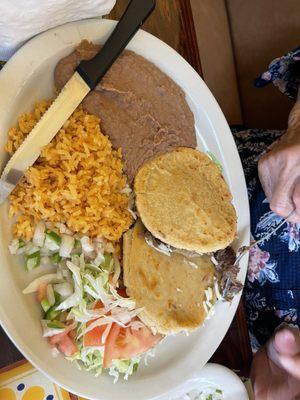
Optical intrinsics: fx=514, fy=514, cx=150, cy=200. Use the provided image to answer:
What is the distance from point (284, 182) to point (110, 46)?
1.84ft

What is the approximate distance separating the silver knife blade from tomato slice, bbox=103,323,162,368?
1.55ft

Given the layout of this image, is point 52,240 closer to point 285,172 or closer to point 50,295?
point 50,295

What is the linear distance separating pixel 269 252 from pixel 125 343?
1.82 ft

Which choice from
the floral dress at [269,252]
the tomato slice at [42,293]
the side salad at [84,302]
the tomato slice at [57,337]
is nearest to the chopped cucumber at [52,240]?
the side salad at [84,302]

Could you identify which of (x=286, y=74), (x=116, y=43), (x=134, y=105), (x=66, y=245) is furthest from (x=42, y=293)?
Answer: (x=286, y=74)

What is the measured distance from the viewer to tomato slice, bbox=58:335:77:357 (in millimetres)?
1309

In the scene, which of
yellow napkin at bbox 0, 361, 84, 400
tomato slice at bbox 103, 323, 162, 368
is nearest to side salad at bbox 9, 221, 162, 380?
tomato slice at bbox 103, 323, 162, 368

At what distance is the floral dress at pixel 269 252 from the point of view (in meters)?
1.58

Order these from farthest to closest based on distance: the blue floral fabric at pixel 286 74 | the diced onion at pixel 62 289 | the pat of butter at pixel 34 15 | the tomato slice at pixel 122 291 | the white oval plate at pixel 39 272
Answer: the blue floral fabric at pixel 286 74, the tomato slice at pixel 122 291, the diced onion at pixel 62 289, the white oval plate at pixel 39 272, the pat of butter at pixel 34 15

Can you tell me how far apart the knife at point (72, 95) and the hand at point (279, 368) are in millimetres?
855

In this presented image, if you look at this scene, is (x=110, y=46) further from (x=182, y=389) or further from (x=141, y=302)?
(x=182, y=389)

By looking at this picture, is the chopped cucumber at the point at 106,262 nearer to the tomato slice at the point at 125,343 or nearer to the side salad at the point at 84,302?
the side salad at the point at 84,302

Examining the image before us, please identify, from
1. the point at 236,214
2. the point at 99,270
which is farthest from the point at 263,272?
the point at 99,270

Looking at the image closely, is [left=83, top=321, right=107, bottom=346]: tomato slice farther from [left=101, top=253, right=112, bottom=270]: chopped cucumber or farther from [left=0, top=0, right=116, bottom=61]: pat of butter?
[left=0, top=0, right=116, bottom=61]: pat of butter
